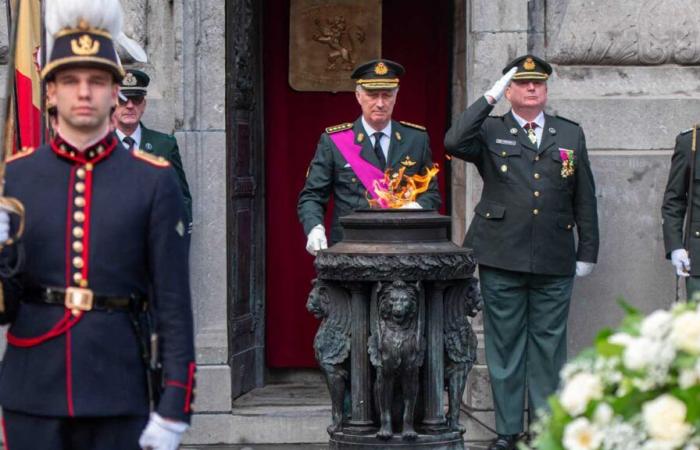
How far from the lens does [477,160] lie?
27.7 feet

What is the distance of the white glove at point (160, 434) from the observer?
447 centimetres

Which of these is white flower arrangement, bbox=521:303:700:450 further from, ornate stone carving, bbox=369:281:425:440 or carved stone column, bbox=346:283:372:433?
carved stone column, bbox=346:283:372:433

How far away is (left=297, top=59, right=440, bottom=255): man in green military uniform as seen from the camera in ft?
26.1

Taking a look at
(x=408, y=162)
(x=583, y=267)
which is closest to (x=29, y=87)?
(x=408, y=162)

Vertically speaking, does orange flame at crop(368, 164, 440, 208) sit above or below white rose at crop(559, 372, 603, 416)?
above

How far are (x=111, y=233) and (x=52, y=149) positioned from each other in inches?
12.7

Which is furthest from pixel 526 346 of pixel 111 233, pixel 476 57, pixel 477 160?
pixel 111 233

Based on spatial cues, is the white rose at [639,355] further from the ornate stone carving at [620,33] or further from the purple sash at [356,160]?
the ornate stone carving at [620,33]

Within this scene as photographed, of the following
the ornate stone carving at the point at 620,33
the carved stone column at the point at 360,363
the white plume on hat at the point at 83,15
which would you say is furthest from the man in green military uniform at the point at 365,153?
the white plume on hat at the point at 83,15

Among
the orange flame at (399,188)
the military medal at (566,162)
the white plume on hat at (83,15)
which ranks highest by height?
the white plume on hat at (83,15)

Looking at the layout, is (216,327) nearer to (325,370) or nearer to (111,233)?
(325,370)

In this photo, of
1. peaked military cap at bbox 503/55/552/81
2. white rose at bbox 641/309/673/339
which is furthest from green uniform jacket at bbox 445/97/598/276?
white rose at bbox 641/309/673/339

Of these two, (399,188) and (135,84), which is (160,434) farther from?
(135,84)

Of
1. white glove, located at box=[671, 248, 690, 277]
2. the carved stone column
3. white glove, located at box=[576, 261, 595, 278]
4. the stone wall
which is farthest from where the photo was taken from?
the stone wall
